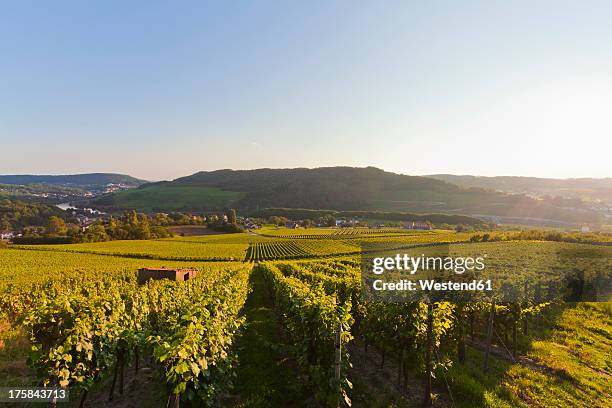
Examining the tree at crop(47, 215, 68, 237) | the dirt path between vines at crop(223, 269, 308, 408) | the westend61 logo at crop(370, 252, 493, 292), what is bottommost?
the tree at crop(47, 215, 68, 237)

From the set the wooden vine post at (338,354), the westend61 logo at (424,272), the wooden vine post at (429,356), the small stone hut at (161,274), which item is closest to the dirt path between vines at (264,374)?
the wooden vine post at (338,354)

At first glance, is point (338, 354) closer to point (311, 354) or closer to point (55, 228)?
point (311, 354)

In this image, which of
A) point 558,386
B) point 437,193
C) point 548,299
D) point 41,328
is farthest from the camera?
point 437,193

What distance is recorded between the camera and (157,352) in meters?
5.54

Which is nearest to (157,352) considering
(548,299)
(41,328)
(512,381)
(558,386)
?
(41,328)

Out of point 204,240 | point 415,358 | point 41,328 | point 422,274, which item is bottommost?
point 204,240

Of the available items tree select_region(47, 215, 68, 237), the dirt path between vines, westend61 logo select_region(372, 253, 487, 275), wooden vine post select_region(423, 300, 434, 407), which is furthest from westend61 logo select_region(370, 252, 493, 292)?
tree select_region(47, 215, 68, 237)

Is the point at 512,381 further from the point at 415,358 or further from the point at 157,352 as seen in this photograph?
the point at 157,352

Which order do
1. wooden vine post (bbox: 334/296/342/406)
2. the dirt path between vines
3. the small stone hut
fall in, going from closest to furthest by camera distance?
1. wooden vine post (bbox: 334/296/342/406)
2. the dirt path between vines
3. the small stone hut

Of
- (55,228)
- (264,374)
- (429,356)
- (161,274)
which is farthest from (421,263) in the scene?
(55,228)

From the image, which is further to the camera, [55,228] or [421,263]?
[55,228]

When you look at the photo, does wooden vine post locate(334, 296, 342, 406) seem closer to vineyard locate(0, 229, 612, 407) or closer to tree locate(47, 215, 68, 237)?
vineyard locate(0, 229, 612, 407)

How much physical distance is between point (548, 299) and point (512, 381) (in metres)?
9.89

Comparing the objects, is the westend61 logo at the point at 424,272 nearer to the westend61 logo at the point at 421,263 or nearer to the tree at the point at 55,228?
the westend61 logo at the point at 421,263
